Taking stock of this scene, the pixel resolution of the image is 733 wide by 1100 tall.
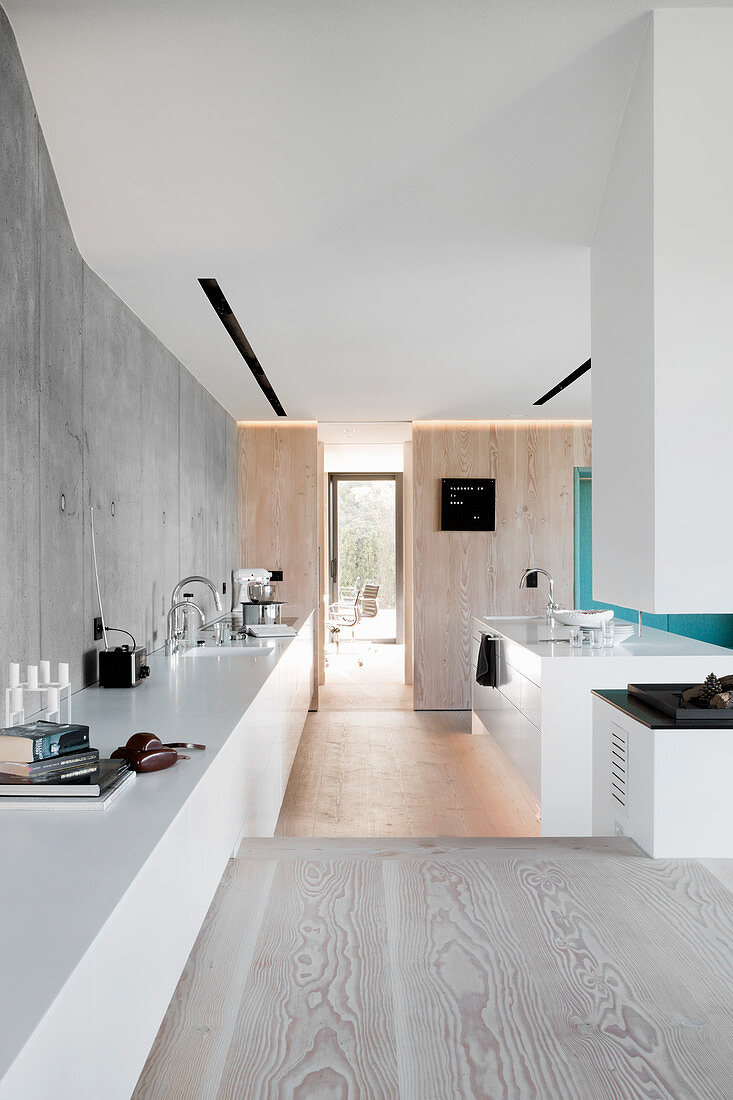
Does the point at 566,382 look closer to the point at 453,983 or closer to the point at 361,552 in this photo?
the point at 453,983

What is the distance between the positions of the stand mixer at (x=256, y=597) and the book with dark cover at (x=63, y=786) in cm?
331

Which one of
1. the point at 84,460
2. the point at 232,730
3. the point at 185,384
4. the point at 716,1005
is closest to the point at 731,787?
the point at 716,1005

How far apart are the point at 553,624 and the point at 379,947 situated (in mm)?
3835

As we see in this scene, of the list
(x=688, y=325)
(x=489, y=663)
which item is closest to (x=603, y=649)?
(x=489, y=663)

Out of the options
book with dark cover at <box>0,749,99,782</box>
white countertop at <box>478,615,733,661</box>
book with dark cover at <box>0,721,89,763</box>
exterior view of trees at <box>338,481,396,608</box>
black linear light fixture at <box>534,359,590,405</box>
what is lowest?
white countertop at <box>478,615,733,661</box>

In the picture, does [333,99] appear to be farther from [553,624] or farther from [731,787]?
[553,624]

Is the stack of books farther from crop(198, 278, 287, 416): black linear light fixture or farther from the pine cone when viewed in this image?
crop(198, 278, 287, 416): black linear light fixture

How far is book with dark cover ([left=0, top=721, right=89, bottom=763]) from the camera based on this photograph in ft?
5.16

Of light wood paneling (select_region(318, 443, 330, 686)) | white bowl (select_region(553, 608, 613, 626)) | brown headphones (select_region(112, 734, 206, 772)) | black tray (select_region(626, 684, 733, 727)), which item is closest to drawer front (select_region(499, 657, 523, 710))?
white bowl (select_region(553, 608, 613, 626))

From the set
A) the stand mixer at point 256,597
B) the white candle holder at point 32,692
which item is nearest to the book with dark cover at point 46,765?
the white candle holder at point 32,692

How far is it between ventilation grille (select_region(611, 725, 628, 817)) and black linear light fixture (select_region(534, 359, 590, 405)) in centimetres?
265

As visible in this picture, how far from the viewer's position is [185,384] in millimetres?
4660

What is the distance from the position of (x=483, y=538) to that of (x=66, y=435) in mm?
4535

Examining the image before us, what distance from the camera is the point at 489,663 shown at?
198 inches
